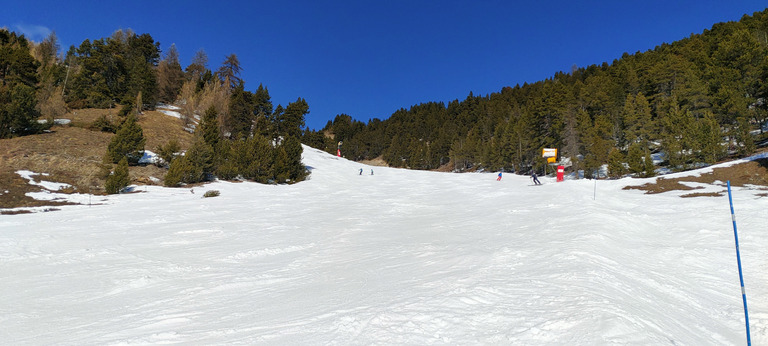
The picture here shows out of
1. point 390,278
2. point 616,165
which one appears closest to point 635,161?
point 616,165

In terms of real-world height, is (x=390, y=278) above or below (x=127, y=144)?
below

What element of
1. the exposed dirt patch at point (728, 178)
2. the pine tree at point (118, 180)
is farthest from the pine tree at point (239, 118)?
the exposed dirt patch at point (728, 178)

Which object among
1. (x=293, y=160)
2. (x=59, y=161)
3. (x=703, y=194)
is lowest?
(x=703, y=194)

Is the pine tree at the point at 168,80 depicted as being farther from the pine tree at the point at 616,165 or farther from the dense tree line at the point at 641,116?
the pine tree at the point at 616,165

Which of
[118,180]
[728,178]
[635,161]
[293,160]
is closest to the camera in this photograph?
[118,180]

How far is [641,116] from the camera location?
44844 millimetres

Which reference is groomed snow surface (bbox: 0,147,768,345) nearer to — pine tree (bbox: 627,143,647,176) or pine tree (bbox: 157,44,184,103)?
pine tree (bbox: 627,143,647,176)

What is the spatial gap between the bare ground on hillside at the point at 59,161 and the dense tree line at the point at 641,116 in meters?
46.3

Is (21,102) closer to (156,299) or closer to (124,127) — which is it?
(124,127)

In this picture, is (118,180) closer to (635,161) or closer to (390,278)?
Result: (390,278)

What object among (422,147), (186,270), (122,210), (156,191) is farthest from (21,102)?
(422,147)

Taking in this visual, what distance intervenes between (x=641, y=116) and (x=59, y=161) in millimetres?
59101

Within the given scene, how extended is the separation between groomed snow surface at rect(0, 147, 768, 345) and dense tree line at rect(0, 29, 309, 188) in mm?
14282

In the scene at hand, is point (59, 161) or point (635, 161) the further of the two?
point (635, 161)
